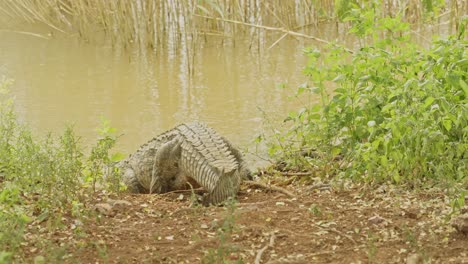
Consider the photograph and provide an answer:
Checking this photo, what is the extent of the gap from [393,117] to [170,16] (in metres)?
6.17

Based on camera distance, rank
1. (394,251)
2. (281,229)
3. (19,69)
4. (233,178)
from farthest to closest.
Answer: (19,69) < (233,178) < (281,229) < (394,251)

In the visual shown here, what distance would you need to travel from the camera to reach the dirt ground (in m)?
3.42

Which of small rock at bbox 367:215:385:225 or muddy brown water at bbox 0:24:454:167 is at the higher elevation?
muddy brown water at bbox 0:24:454:167

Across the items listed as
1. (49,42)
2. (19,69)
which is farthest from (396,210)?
(49,42)

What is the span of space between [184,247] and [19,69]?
20.3 ft

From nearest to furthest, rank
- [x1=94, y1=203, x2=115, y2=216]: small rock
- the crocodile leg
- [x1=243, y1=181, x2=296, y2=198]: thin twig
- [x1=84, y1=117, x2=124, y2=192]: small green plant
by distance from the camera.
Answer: [x1=94, y1=203, x2=115, y2=216]: small rock
[x1=84, y1=117, x2=124, y2=192]: small green plant
[x1=243, y1=181, x2=296, y2=198]: thin twig
the crocodile leg

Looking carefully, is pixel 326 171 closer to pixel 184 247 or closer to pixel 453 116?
pixel 453 116

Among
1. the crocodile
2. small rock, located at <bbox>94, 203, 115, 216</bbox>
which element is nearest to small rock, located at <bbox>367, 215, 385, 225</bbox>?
the crocodile

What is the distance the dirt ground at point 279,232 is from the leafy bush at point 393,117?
0.19 m

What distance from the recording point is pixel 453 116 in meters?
4.29

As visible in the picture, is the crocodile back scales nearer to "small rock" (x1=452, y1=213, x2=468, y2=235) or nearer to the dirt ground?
the dirt ground

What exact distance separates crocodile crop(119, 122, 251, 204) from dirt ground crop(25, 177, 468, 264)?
1.20 feet

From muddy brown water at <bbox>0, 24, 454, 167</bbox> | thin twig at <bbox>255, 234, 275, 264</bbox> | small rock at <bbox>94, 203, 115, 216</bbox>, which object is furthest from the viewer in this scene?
muddy brown water at <bbox>0, 24, 454, 167</bbox>

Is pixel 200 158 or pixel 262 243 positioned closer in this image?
pixel 262 243
